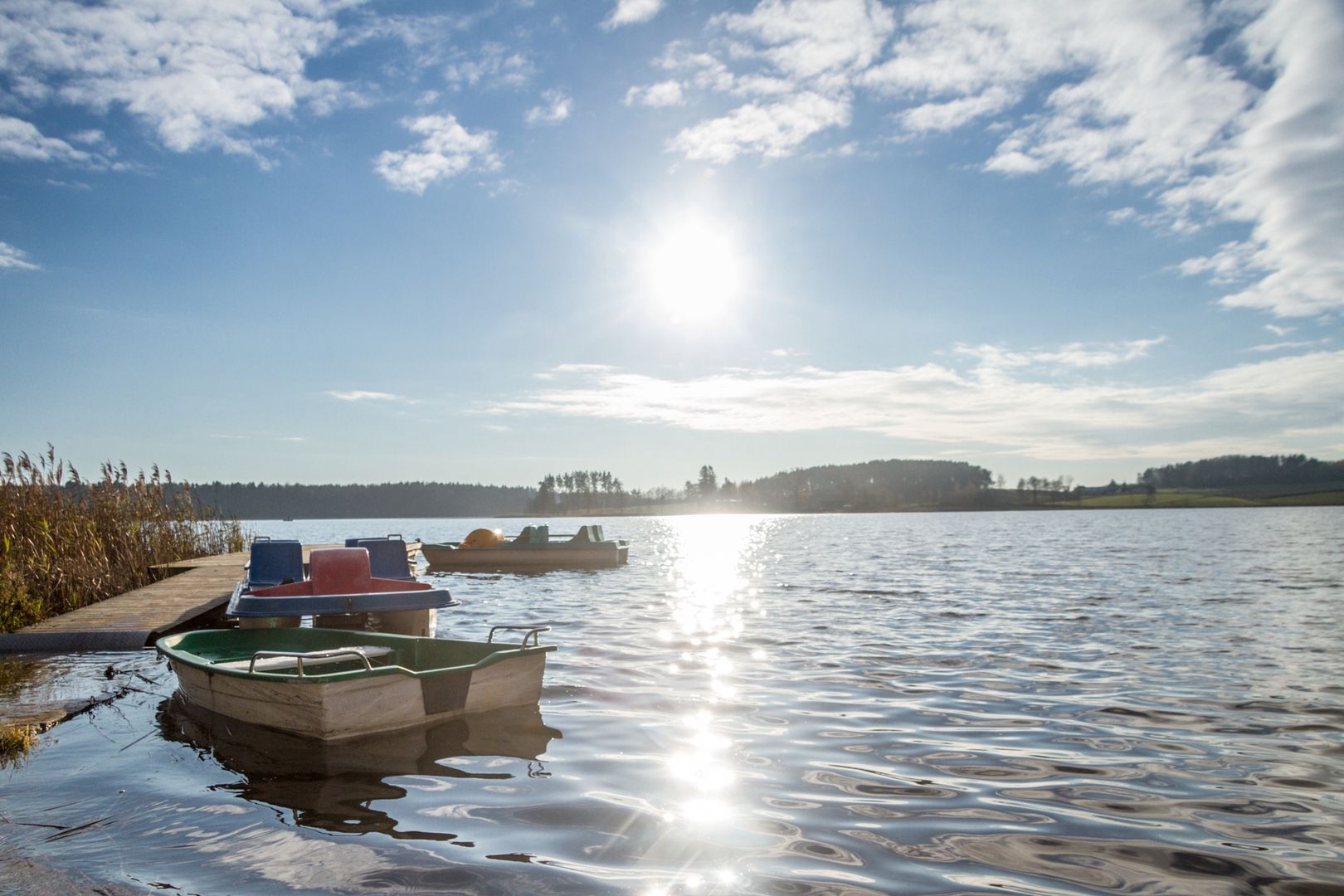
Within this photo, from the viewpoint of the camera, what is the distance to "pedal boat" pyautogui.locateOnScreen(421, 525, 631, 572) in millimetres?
37969

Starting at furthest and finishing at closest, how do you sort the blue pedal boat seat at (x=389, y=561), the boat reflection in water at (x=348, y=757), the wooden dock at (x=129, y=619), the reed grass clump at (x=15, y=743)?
the blue pedal boat seat at (x=389, y=561) → the wooden dock at (x=129, y=619) → the reed grass clump at (x=15, y=743) → the boat reflection in water at (x=348, y=757)

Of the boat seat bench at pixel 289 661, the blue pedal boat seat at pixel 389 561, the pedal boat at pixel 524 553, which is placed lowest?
the pedal boat at pixel 524 553

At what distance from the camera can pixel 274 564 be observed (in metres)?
15.8

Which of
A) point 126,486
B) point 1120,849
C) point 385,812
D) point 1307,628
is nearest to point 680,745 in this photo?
point 385,812

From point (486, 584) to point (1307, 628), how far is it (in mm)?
25308

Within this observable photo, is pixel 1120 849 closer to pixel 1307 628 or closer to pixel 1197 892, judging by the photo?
pixel 1197 892

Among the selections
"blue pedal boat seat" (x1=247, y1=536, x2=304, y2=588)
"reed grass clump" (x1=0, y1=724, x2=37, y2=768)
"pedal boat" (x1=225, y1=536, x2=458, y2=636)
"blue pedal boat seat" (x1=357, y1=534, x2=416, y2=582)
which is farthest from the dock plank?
"reed grass clump" (x1=0, y1=724, x2=37, y2=768)

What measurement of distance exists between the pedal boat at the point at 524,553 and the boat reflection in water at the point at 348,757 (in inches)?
1088

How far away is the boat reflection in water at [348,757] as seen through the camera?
6.79 metres

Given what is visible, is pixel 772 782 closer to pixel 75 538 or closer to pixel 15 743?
pixel 15 743

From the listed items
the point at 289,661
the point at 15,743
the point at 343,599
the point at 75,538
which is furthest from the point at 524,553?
the point at 15,743

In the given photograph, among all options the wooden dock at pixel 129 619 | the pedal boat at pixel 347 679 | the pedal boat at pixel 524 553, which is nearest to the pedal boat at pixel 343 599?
the pedal boat at pixel 347 679

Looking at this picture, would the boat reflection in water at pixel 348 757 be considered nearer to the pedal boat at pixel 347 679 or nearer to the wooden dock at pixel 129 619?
the pedal boat at pixel 347 679

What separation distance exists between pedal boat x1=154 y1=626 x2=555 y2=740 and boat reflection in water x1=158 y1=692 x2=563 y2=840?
164mm
